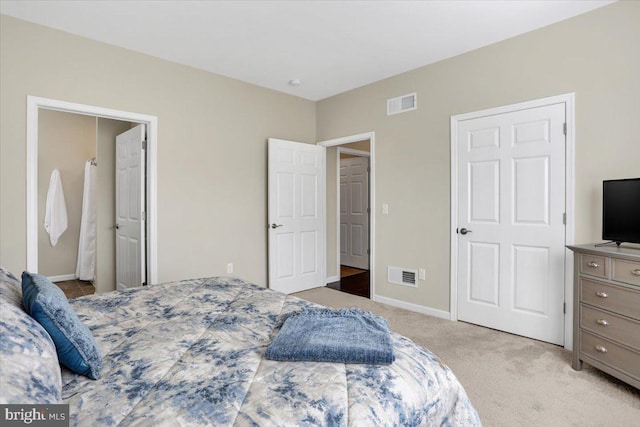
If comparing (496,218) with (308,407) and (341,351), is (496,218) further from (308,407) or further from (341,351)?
(308,407)

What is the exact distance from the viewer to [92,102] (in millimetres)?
3146

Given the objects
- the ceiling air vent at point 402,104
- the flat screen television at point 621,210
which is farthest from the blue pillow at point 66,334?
the ceiling air vent at point 402,104

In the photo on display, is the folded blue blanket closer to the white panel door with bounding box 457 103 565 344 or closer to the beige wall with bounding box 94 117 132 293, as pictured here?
the white panel door with bounding box 457 103 565 344

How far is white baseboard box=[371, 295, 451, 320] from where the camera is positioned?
3593mm

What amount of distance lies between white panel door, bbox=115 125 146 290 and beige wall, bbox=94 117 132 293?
7.0 inches

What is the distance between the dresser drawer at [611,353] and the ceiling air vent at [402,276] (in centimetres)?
167

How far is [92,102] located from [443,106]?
342 centimetres

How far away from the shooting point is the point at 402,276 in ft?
13.1

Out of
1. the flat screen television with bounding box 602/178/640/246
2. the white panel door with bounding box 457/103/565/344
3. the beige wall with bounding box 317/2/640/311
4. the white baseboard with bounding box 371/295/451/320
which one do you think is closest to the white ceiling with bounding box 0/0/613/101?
the beige wall with bounding box 317/2/640/311

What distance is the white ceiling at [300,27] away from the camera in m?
2.61

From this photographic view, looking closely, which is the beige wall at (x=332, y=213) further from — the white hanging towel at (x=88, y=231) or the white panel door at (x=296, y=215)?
the white hanging towel at (x=88, y=231)

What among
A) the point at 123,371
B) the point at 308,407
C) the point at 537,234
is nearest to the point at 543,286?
the point at 537,234

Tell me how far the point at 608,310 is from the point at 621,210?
2.26 ft

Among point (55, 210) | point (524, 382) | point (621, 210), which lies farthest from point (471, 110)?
point (55, 210)
